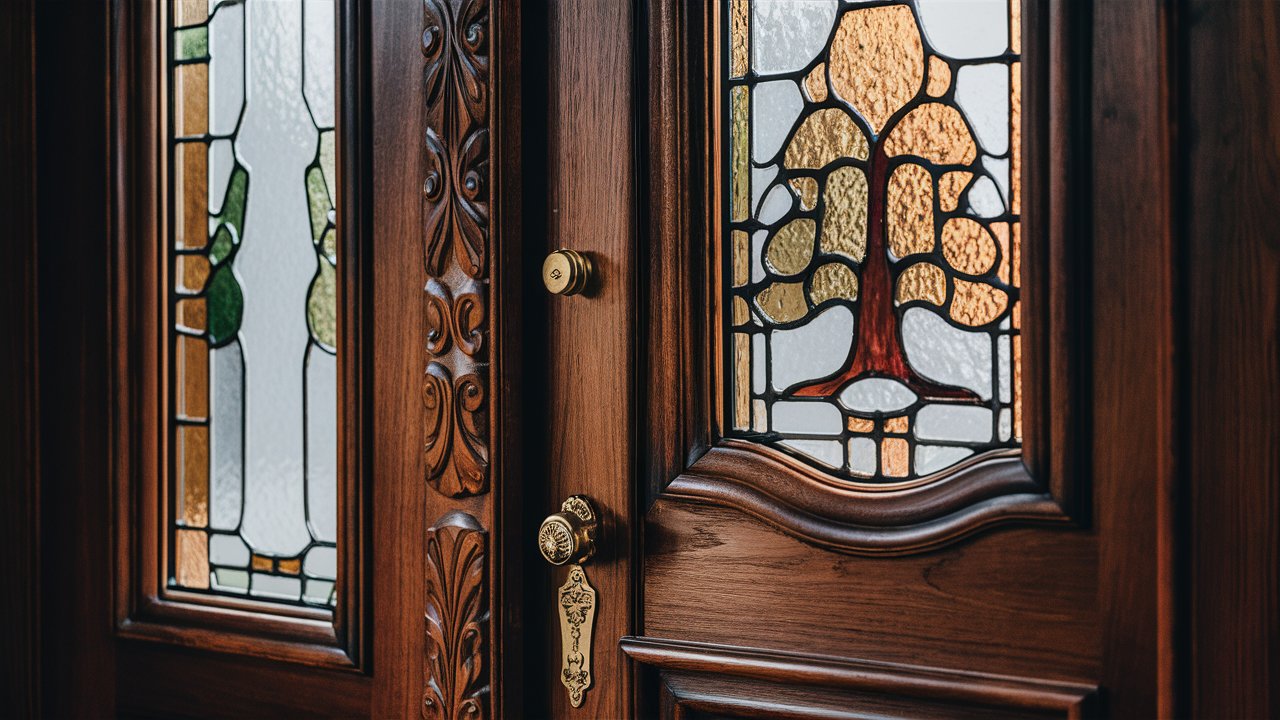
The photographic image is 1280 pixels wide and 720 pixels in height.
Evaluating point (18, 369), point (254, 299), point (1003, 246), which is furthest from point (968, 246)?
point (18, 369)

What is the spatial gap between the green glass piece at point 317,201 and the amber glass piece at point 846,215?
1.80ft

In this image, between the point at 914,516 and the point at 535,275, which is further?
the point at 535,275

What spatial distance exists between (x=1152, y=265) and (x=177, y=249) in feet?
3.40

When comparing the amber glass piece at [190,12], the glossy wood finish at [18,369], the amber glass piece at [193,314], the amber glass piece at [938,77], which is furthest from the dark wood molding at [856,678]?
the amber glass piece at [190,12]

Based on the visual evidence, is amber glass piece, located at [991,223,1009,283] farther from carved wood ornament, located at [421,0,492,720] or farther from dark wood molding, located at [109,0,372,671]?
dark wood molding, located at [109,0,372,671]

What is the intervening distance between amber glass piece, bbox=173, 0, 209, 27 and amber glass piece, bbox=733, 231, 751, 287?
0.70m

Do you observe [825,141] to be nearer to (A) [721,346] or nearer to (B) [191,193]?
(A) [721,346]

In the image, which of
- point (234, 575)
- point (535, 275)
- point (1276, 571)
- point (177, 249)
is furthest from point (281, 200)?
point (1276, 571)

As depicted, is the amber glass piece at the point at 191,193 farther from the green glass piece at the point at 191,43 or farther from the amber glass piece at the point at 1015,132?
the amber glass piece at the point at 1015,132

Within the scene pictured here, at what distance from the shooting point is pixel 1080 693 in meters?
0.78

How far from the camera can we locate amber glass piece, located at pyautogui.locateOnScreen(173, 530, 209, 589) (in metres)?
1.11

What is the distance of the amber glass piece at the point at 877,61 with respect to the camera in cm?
86

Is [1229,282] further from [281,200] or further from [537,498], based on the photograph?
[281,200]

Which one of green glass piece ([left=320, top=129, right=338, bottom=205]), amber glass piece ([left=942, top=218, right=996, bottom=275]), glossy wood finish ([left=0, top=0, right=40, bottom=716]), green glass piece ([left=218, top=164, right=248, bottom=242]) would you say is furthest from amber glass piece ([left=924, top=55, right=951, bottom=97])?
glossy wood finish ([left=0, top=0, right=40, bottom=716])
